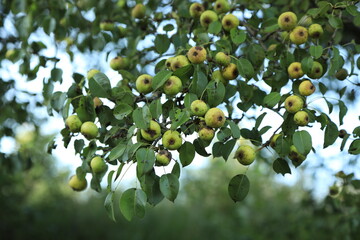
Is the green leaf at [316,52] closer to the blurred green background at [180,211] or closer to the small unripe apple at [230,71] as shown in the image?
the small unripe apple at [230,71]

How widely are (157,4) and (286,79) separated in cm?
93

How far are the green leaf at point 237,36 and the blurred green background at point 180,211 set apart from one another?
5.53 ft

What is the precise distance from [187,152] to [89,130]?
0.37 meters

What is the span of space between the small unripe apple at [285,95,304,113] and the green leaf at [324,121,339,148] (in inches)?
4.9

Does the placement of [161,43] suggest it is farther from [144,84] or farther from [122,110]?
[122,110]

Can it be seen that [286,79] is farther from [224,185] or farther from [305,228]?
[224,185]

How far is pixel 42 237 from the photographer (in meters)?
5.44

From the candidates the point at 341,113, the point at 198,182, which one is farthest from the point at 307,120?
the point at 198,182

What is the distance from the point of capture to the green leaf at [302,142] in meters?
1.25

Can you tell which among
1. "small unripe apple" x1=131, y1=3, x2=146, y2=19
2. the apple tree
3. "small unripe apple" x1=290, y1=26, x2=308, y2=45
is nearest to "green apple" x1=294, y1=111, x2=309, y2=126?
the apple tree

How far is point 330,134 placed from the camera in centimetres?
137

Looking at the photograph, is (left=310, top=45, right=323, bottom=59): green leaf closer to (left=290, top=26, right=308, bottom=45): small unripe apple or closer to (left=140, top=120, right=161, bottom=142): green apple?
(left=290, top=26, right=308, bottom=45): small unripe apple

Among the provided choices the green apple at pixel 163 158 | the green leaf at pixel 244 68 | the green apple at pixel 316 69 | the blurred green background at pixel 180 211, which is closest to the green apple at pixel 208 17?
the green leaf at pixel 244 68

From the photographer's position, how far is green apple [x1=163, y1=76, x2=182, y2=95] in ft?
4.22
